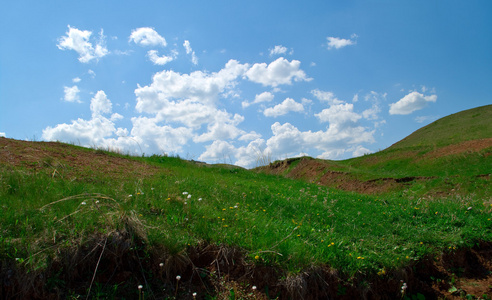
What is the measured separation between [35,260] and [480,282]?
554cm

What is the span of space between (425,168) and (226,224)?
13.4 meters

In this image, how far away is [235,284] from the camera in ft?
11.0

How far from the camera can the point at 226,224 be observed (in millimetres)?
4184

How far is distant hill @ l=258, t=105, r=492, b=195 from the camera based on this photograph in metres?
11.4

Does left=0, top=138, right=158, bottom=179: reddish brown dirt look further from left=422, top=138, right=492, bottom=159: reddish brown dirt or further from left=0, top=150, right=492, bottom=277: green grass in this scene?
left=422, top=138, right=492, bottom=159: reddish brown dirt

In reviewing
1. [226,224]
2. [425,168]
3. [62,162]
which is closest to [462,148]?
[425,168]

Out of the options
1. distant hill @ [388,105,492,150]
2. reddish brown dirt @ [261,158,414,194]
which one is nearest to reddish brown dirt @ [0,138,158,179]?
reddish brown dirt @ [261,158,414,194]

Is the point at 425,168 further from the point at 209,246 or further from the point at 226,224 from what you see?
the point at 209,246

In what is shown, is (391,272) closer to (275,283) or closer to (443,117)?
(275,283)

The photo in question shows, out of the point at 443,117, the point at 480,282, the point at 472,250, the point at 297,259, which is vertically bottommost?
the point at 480,282

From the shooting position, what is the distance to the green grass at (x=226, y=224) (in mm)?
3379

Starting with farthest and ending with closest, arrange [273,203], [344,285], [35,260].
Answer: [273,203], [344,285], [35,260]

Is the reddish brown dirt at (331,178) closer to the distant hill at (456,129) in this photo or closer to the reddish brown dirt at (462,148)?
the reddish brown dirt at (462,148)

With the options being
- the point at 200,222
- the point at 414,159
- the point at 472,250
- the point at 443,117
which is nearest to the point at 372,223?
the point at 472,250
